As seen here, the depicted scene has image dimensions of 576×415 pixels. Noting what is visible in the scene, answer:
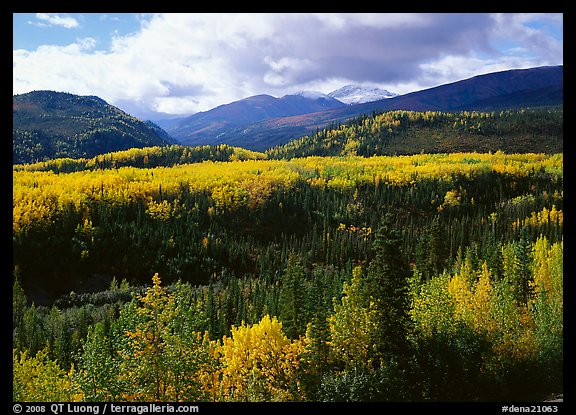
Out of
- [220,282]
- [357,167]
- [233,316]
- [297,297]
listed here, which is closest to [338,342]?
[297,297]

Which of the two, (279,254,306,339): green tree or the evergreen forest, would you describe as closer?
the evergreen forest

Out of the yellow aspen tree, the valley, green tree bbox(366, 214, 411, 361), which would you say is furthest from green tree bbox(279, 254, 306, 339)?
green tree bbox(366, 214, 411, 361)

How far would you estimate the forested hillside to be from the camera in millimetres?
25394

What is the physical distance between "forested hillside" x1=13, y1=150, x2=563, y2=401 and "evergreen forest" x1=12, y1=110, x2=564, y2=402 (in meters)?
0.21

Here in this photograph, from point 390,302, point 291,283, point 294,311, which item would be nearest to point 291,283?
point 291,283

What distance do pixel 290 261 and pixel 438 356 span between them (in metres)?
76.2

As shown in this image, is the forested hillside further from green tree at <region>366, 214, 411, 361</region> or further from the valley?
the valley

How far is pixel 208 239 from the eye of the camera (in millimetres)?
117188

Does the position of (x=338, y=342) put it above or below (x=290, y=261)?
above

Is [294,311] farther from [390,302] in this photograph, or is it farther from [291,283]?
[390,302]

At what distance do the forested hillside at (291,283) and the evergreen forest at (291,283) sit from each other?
208 mm

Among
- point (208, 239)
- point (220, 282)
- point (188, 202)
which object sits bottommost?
point (220, 282)

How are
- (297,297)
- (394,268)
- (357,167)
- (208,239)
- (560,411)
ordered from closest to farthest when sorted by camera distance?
(560,411) → (394,268) → (297,297) → (208,239) → (357,167)
